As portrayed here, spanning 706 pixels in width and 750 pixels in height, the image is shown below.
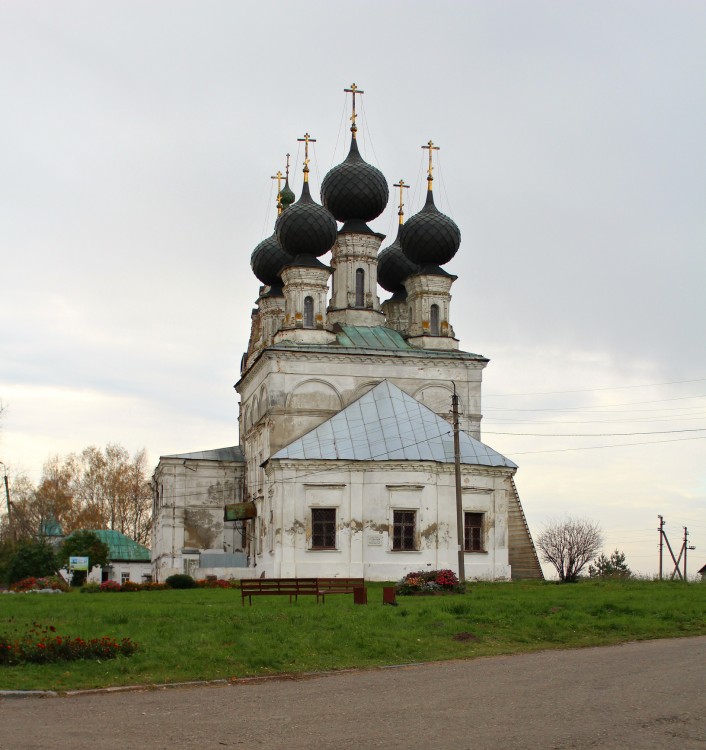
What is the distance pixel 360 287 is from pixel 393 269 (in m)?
4.30

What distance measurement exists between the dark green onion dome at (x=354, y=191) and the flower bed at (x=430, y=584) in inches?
754

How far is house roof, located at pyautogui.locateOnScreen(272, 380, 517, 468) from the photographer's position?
3569 cm

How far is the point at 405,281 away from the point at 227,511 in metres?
11.0

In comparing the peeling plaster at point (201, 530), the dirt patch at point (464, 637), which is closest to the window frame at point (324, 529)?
the peeling plaster at point (201, 530)

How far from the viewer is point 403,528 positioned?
35.1 metres

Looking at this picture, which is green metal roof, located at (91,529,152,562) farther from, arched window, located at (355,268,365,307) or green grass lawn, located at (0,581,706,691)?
green grass lawn, located at (0,581,706,691)

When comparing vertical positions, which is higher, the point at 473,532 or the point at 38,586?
the point at 473,532

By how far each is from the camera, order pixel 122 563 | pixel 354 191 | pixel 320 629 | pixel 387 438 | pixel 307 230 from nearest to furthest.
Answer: pixel 320 629 < pixel 387 438 < pixel 307 230 < pixel 354 191 < pixel 122 563

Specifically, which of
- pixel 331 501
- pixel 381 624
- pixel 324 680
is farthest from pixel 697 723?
pixel 331 501

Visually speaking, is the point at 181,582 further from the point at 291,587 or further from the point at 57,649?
the point at 57,649

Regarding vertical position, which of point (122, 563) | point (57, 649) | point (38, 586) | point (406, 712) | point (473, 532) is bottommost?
point (406, 712)

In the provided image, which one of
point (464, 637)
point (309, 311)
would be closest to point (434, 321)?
point (309, 311)

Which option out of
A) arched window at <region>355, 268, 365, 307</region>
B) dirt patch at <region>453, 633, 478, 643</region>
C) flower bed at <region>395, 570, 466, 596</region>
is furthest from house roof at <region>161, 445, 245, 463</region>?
dirt patch at <region>453, 633, 478, 643</region>

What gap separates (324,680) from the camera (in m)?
14.3
